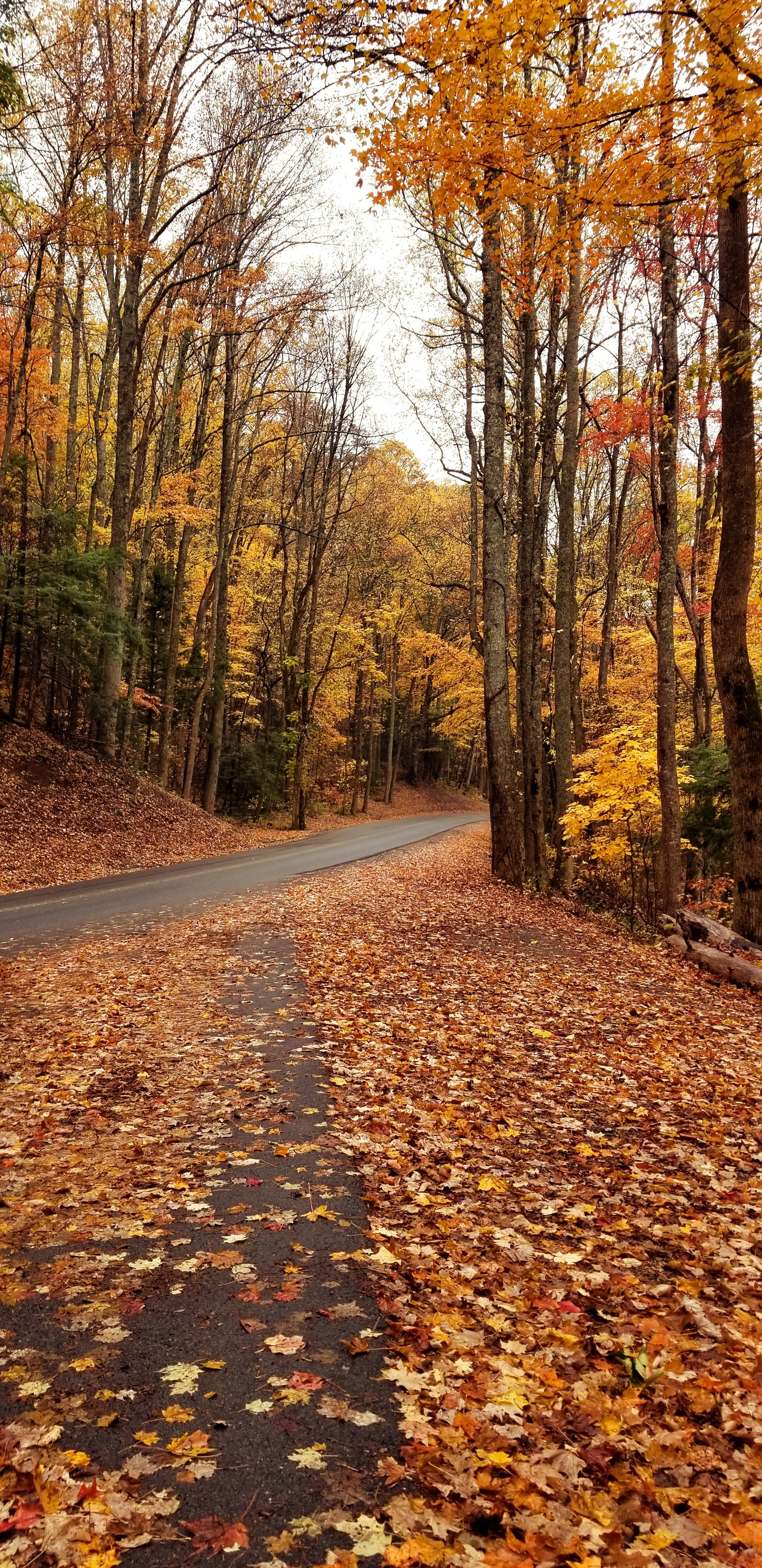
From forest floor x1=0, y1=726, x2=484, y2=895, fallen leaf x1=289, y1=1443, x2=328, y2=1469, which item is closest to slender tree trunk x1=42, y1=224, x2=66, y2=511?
forest floor x1=0, y1=726, x2=484, y2=895

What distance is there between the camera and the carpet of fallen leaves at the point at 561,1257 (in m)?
2.31

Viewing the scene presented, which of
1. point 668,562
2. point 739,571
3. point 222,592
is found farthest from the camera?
Answer: point 222,592

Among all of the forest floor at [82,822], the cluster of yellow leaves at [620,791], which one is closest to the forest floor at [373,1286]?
the cluster of yellow leaves at [620,791]

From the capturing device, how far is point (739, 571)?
29.3ft

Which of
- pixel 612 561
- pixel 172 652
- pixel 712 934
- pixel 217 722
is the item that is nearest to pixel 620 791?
pixel 712 934

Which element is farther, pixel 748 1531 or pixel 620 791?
pixel 620 791

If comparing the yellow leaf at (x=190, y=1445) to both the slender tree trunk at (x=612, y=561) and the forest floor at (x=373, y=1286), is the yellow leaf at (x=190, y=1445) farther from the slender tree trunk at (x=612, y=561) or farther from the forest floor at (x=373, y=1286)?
the slender tree trunk at (x=612, y=561)

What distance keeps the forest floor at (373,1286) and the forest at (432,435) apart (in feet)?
18.4

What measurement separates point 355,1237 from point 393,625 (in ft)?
114

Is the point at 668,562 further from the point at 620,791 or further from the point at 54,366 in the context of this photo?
the point at 54,366

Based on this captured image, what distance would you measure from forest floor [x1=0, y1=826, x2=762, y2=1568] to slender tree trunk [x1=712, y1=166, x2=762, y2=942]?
3.10 meters

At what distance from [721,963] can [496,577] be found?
7.17 m

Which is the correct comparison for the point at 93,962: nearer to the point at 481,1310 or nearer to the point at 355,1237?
the point at 355,1237

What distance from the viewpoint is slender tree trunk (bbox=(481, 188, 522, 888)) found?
13.4 meters
